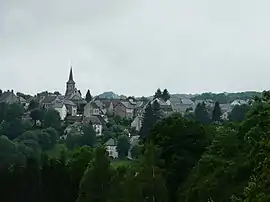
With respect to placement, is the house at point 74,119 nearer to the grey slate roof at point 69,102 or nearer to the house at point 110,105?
the grey slate roof at point 69,102

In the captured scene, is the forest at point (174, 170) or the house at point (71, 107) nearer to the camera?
the forest at point (174, 170)

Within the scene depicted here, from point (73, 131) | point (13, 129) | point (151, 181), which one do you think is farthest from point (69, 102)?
point (151, 181)

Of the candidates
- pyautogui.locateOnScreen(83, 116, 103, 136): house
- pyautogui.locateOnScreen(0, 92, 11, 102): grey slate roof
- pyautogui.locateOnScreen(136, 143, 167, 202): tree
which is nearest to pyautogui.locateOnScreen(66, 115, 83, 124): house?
pyautogui.locateOnScreen(83, 116, 103, 136): house

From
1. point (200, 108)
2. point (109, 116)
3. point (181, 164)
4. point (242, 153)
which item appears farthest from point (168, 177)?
point (109, 116)

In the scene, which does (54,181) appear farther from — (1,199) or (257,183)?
(257,183)

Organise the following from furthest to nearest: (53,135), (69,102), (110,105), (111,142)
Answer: (110,105)
(69,102)
(53,135)
(111,142)

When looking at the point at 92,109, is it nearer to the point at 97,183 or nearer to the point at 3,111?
the point at 3,111

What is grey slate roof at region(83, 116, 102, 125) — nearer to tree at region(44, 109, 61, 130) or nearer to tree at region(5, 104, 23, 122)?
tree at region(44, 109, 61, 130)

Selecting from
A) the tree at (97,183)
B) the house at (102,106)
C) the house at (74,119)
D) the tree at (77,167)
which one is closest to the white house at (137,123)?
the house at (74,119)

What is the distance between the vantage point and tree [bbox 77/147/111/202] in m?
32.2

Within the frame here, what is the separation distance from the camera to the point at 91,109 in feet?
392

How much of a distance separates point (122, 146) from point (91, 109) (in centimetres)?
3990

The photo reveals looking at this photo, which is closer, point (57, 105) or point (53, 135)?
point (53, 135)

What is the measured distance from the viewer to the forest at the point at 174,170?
19.4m
